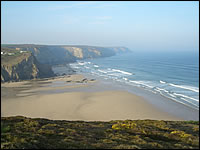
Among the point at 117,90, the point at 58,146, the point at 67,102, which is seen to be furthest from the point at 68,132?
the point at 117,90

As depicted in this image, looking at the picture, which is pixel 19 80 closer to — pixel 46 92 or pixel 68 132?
pixel 46 92

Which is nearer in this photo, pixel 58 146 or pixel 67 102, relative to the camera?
pixel 58 146

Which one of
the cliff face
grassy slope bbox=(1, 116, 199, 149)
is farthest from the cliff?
grassy slope bbox=(1, 116, 199, 149)

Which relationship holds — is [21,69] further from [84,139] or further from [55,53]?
[55,53]

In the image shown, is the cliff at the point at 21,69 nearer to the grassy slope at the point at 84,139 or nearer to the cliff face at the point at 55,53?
the cliff face at the point at 55,53

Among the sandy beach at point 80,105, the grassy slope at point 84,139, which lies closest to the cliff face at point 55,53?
the sandy beach at point 80,105

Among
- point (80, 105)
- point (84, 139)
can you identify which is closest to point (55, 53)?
point (80, 105)

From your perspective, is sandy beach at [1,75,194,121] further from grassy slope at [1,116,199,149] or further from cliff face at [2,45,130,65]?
cliff face at [2,45,130,65]
